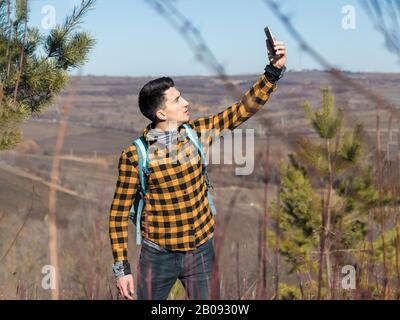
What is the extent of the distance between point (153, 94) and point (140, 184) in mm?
299

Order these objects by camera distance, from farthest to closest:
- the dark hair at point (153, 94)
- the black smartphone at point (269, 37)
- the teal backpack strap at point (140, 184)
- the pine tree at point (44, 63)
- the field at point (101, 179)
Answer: the pine tree at point (44, 63) → the dark hair at point (153, 94) → the teal backpack strap at point (140, 184) → the black smartphone at point (269, 37) → the field at point (101, 179)

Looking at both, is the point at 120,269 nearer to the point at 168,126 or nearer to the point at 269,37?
the point at 168,126

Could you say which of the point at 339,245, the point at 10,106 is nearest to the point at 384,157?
the point at 339,245

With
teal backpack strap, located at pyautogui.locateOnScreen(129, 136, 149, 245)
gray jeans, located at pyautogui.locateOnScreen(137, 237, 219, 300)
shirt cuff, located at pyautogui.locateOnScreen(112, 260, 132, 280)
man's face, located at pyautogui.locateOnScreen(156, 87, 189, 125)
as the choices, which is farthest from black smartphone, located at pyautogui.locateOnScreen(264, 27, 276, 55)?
shirt cuff, located at pyautogui.locateOnScreen(112, 260, 132, 280)

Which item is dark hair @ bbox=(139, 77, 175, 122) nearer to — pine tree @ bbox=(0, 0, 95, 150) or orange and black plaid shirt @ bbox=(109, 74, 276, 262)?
orange and black plaid shirt @ bbox=(109, 74, 276, 262)

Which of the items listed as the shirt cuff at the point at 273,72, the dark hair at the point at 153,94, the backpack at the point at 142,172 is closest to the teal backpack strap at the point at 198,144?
the backpack at the point at 142,172

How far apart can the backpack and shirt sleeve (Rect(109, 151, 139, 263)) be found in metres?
0.02

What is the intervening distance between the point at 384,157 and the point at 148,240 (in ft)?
3.41

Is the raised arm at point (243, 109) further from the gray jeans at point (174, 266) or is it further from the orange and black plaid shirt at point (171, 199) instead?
the gray jeans at point (174, 266)

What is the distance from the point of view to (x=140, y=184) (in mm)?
2178

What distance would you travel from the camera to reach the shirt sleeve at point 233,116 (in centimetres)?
228

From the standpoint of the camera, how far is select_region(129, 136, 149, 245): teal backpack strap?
6.96 feet

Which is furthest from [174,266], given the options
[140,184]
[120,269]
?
[140,184]
